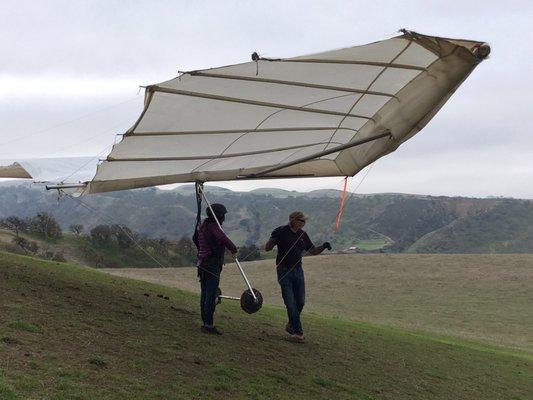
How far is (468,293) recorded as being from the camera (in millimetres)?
43969

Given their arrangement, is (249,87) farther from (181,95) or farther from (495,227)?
(495,227)

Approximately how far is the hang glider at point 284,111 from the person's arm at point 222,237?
5.03 ft

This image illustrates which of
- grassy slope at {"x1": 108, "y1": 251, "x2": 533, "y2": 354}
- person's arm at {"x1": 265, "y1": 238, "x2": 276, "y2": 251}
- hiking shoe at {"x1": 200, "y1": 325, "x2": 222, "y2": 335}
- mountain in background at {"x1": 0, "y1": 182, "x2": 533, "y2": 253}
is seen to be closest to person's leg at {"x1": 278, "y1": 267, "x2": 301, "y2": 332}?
person's arm at {"x1": 265, "y1": 238, "x2": 276, "y2": 251}

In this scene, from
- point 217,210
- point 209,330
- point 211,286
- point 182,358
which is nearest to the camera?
point 182,358

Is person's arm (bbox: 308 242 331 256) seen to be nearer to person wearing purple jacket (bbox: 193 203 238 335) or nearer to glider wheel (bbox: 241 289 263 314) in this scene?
glider wheel (bbox: 241 289 263 314)

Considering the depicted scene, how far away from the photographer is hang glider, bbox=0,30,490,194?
7782 mm

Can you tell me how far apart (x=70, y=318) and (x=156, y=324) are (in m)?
1.51

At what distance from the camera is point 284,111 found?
9.66 meters

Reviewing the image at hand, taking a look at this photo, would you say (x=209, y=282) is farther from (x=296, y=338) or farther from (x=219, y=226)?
(x=296, y=338)

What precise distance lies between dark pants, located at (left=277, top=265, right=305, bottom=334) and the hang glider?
203 centimetres

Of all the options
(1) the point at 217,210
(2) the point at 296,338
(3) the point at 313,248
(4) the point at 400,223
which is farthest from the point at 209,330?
(4) the point at 400,223

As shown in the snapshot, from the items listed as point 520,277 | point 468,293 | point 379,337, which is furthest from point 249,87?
point 520,277

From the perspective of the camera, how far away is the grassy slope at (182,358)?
664cm

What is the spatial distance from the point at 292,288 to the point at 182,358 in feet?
9.82
